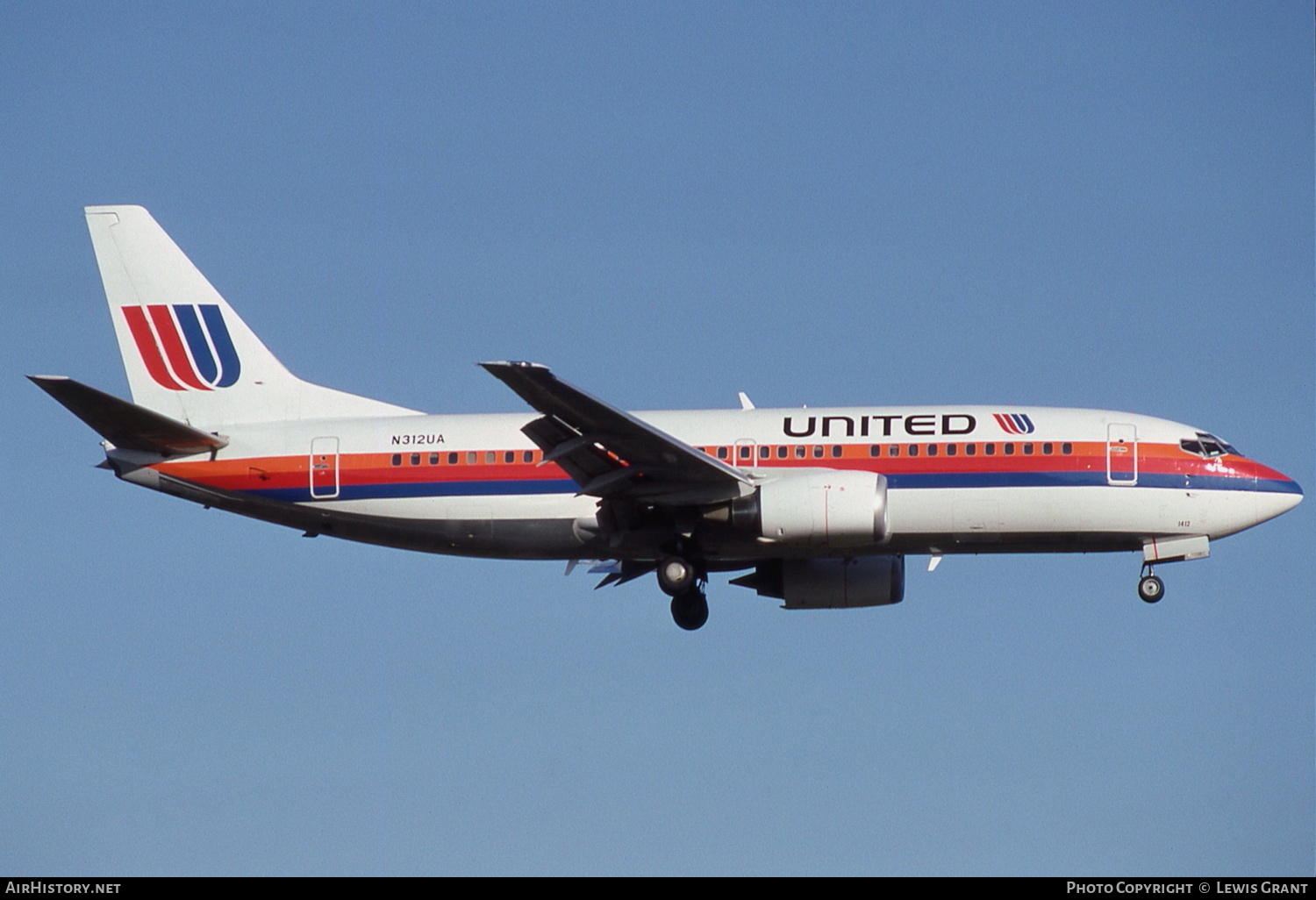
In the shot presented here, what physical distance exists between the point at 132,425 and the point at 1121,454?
860 inches

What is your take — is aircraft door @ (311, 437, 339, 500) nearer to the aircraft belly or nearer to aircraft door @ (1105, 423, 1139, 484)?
the aircraft belly

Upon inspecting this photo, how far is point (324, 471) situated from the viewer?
1674 inches

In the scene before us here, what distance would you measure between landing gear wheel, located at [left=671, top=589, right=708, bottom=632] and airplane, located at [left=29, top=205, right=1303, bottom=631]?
0.04m

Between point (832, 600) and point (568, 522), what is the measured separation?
6.81 meters

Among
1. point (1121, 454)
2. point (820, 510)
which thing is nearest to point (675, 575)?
point (820, 510)

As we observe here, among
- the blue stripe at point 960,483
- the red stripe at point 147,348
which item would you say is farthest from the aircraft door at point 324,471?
the red stripe at point 147,348

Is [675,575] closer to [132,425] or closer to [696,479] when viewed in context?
[696,479]

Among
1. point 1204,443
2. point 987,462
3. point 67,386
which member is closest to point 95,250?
point 67,386

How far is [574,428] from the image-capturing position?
3903 cm

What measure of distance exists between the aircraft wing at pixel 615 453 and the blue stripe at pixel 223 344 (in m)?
9.19

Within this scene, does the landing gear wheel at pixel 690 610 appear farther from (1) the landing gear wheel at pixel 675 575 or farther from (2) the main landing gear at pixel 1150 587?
(2) the main landing gear at pixel 1150 587

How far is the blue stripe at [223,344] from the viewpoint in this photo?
44906 mm

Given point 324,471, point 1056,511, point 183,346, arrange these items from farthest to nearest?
point 183,346, point 324,471, point 1056,511

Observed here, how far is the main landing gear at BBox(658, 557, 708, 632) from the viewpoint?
41.4 meters
